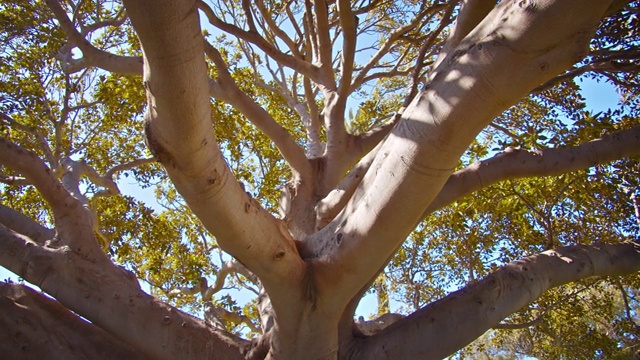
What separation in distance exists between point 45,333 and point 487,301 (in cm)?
284

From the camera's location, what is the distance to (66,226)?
10.4 feet

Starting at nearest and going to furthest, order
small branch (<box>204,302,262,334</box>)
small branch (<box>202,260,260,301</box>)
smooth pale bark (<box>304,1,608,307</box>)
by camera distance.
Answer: smooth pale bark (<box>304,1,608,307</box>) < small branch (<box>204,302,262,334</box>) < small branch (<box>202,260,260,301</box>)

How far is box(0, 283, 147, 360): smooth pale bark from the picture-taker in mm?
2604

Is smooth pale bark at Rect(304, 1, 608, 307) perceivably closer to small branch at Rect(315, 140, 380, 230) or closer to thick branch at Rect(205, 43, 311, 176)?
small branch at Rect(315, 140, 380, 230)

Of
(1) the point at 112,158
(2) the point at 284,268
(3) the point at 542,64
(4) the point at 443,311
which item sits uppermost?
(1) the point at 112,158

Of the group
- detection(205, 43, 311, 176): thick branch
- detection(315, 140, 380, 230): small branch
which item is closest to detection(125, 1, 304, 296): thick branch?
detection(315, 140, 380, 230): small branch

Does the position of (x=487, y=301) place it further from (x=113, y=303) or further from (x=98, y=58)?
(x=98, y=58)

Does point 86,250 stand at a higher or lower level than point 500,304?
lower

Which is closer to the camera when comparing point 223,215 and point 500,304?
point 223,215

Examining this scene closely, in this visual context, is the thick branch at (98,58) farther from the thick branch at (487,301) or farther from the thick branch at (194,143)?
the thick branch at (487,301)

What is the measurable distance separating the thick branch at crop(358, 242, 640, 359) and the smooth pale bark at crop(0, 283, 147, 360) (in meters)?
1.70

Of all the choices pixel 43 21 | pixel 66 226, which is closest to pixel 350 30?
pixel 66 226

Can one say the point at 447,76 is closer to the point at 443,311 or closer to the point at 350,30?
the point at 443,311

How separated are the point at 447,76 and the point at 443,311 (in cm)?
171
